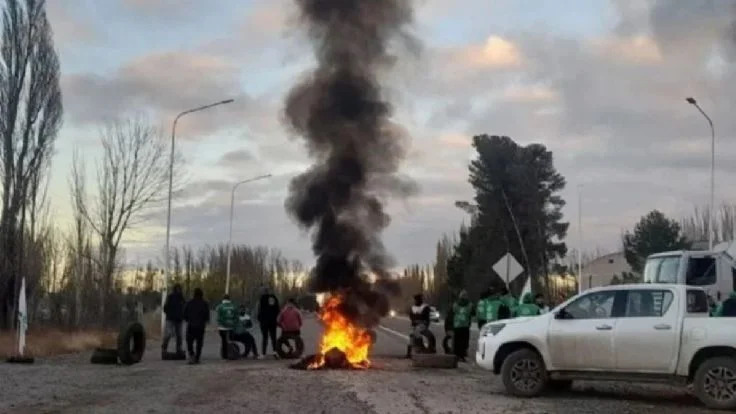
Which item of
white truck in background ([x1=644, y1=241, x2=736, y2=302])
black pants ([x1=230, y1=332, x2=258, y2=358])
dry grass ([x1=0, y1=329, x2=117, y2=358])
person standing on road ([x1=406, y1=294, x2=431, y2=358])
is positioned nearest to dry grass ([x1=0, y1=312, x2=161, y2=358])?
dry grass ([x1=0, y1=329, x2=117, y2=358])

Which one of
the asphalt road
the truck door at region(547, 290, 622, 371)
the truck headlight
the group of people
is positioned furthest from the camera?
the group of people

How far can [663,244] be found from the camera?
57.7m

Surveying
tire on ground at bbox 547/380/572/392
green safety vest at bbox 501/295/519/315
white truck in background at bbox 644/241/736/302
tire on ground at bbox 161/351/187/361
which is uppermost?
white truck in background at bbox 644/241/736/302

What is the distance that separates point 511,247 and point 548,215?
3519mm

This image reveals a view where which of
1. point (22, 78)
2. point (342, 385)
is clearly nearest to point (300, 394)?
point (342, 385)

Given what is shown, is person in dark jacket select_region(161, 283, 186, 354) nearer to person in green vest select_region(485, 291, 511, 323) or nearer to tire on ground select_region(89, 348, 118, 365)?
tire on ground select_region(89, 348, 118, 365)

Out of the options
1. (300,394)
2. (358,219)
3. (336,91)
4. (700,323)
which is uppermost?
(336,91)

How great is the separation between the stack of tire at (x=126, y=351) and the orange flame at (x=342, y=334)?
4612 millimetres

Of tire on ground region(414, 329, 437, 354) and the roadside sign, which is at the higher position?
the roadside sign

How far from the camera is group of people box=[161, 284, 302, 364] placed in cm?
2185

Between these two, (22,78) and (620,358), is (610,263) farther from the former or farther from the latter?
(620,358)

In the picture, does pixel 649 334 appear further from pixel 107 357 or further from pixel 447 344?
pixel 107 357

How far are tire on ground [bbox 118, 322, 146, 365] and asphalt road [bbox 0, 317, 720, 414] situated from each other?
1334 mm

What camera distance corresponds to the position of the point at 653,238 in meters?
58.1
